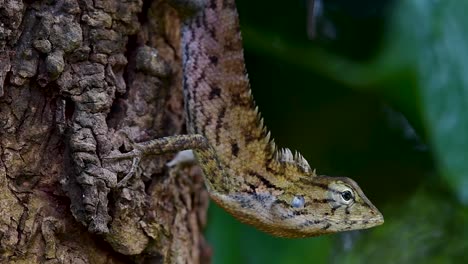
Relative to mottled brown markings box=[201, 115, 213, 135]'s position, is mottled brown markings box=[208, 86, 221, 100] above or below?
above

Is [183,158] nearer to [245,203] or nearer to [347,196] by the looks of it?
[245,203]

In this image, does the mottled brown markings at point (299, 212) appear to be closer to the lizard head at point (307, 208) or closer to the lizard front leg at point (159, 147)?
the lizard head at point (307, 208)

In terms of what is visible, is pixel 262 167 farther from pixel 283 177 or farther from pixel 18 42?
pixel 18 42

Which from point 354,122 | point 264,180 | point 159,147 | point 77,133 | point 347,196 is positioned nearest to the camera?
point 77,133

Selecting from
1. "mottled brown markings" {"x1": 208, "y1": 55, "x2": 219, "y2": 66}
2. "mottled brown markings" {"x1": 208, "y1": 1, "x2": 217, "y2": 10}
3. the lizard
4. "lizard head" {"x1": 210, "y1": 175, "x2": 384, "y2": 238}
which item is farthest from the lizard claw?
"mottled brown markings" {"x1": 208, "y1": 1, "x2": 217, "y2": 10}

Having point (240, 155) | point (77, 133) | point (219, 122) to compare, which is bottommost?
point (77, 133)

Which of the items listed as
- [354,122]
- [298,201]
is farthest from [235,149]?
[354,122]

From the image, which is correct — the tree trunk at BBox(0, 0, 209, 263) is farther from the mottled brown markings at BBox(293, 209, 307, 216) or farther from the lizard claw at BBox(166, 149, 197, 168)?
the mottled brown markings at BBox(293, 209, 307, 216)

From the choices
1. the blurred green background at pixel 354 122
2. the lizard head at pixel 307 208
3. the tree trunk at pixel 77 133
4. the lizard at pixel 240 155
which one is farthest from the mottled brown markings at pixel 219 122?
the blurred green background at pixel 354 122
